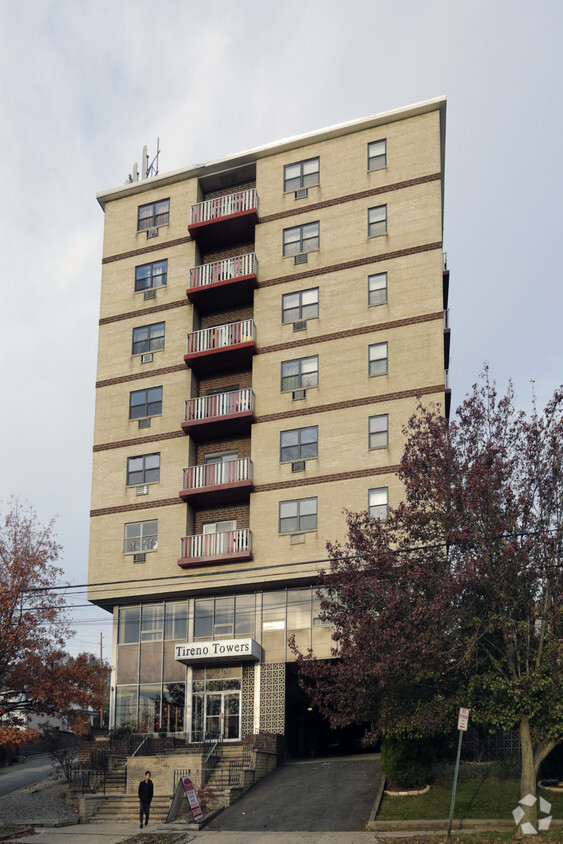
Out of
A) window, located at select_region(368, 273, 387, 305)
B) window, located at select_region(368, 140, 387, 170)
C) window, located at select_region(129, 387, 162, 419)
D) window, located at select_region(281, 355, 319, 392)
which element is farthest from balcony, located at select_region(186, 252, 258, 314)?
window, located at select_region(368, 140, 387, 170)

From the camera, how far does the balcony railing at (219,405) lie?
38156 mm

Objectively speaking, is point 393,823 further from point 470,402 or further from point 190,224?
point 190,224

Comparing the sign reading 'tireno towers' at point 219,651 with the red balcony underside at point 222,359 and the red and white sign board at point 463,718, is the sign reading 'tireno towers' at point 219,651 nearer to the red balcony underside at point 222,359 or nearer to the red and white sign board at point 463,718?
the red balcony underside at point 222,359

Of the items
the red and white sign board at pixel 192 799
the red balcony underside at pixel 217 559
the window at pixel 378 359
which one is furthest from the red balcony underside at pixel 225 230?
the red and white sign board at pixel 192 799

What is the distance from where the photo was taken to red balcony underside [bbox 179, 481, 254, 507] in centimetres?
3688

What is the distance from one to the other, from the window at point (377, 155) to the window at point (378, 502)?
14173mm

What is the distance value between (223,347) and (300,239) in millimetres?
5852

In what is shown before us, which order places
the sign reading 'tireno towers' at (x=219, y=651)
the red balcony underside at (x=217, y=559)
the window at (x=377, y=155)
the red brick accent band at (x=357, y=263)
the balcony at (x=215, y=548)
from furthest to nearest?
the window at (x=377, y=155) → the red brick accent band at (x=357, y=263) → the balcony at (x=215, y=548) → the red balcony underside at (x=217, y=559) → the sign reading 'tireno towers' at (x=219, y=651)

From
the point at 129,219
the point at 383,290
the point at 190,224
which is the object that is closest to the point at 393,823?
the point at 383,290

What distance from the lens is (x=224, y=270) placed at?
1593 inches

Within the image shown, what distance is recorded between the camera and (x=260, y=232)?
4084 cm

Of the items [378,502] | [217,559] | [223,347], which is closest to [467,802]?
[378,502]

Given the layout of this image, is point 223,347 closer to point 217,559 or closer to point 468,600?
point 217,559

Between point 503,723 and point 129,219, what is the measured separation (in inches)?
1204
